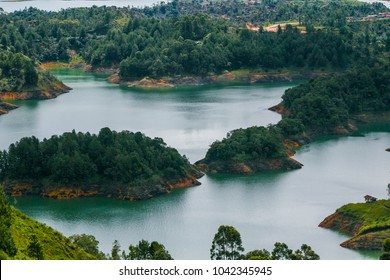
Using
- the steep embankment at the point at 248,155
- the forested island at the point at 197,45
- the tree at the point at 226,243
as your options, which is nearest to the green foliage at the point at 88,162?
the steep embankment at the point at 248,155

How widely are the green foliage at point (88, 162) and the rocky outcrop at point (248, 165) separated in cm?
228

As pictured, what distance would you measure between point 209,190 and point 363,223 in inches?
447

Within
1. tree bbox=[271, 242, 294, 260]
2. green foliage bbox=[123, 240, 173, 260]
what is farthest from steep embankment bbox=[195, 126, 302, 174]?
green foliage bbox=[123, 240, 173, 260]

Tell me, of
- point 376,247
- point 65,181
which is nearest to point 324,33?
point 65,181

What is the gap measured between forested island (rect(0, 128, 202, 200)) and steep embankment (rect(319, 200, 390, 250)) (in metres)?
11.2

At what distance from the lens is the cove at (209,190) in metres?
41.7

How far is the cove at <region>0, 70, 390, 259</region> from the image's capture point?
41.7m

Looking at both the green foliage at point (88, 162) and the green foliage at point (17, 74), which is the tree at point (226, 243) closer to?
the green foliage at point (88, 162)

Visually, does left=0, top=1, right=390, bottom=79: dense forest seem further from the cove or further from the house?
the house

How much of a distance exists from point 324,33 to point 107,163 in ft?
192

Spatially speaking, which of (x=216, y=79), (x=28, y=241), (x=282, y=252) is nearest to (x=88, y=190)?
(x=282, y=252)

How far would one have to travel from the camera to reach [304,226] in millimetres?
43156

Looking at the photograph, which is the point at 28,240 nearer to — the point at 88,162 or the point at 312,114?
the point at 88,162

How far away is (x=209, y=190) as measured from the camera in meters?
51.3
